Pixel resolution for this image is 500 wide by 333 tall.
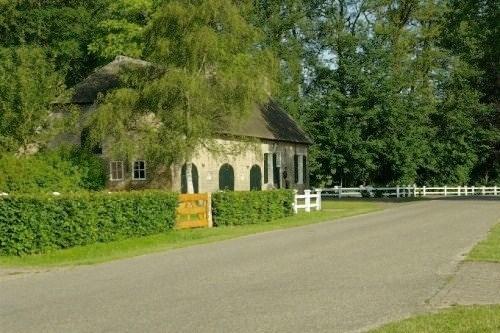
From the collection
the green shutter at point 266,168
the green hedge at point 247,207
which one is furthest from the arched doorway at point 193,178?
the green hedge at point 247,207

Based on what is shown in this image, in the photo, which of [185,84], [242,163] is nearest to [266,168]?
[242,163]

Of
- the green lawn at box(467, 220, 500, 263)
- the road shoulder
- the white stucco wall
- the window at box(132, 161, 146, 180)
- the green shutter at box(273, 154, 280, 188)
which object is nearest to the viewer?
the road shoulder

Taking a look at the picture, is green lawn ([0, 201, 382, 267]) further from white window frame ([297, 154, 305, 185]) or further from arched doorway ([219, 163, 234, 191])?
white window frame ([297, 154, 305, 185])

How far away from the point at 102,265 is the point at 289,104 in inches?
1812

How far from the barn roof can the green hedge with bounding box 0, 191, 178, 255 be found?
39.2 feet

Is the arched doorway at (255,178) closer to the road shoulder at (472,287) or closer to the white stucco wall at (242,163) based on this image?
the white stucco wall at (242,163)

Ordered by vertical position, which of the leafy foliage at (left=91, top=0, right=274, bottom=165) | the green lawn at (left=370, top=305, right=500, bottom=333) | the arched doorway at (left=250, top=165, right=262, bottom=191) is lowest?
the green lawn at (left=370, top=305, right=500, bottom=333)

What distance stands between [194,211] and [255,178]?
67.7 feet

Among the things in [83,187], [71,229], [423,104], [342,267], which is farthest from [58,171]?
[423,104]

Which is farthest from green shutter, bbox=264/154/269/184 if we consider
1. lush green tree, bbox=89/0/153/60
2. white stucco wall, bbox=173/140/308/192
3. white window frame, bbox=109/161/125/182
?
white window frame, bbox=109/161/125/182

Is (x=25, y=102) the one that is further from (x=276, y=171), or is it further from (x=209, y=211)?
(x=276, y=171)

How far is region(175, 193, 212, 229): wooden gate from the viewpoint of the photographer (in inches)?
1029

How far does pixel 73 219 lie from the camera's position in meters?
20.2

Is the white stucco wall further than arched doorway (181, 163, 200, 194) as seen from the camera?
No
